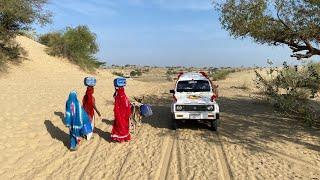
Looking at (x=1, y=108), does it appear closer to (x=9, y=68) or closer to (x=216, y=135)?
(x=216, y=135)

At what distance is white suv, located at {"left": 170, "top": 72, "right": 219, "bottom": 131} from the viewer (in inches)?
552

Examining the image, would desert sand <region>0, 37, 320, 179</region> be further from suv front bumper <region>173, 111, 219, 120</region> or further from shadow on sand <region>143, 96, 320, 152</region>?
suv front bumper <region>173, 111, 219, 120</region>

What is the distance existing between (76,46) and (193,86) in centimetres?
3618

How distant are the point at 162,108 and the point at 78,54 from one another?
1194 inches

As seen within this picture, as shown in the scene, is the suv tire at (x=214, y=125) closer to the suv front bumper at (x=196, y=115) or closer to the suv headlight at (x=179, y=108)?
the suv front bumper at (x=196, y=115)

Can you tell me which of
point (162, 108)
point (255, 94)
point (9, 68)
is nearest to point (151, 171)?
point (162, 108)

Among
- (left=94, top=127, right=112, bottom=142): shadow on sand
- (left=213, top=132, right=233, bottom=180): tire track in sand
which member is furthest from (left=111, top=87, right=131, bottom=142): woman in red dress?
(left=213, top=132, right=233, bottom=180): tire track in sand

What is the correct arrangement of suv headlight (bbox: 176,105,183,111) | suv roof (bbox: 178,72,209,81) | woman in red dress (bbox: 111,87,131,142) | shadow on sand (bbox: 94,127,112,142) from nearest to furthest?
woman in red dress (bbox: 111,87,131,142) < shadow on sand (bbox: 94,127,112,142) < suv headlight (bbox: 176,105,183,111) < suv roof (bbox: 178,72,209,81)

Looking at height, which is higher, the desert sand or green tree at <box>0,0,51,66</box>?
green tree at <box>0,0,51,66</box>

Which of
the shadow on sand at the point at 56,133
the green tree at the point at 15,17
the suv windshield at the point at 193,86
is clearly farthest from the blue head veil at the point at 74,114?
the green tree at the point at 15,17

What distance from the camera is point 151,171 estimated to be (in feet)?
32.5

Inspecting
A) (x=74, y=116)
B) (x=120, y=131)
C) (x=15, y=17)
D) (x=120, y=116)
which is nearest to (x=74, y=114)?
(x=74, y=116)

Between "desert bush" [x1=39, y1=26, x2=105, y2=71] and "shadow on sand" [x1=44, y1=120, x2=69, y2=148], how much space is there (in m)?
33.1

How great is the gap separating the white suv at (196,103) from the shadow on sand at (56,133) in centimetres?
351
